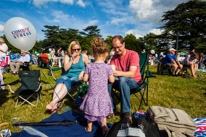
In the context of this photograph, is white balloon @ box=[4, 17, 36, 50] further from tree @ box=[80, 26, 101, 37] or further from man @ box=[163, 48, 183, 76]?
tree @ box=[80, 26, 101, 37]

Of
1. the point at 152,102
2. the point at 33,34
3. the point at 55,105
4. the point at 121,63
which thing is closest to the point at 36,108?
the point at 55,105

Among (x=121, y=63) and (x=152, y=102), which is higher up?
(x=121, y=63)

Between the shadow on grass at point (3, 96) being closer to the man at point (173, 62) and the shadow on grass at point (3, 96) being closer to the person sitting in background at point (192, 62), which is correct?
the man at point (173, 62)

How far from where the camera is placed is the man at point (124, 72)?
2.22 metres

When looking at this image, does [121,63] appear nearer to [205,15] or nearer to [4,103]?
[4,103]

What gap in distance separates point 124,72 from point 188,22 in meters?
29.9

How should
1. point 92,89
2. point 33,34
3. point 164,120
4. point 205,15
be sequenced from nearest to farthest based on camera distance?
point 164,120, point 92,89, point 33,34, point 205,15

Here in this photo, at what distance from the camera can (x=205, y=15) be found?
845 inches

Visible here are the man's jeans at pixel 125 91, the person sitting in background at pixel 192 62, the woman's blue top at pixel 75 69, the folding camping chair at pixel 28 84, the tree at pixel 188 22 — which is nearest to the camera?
the man's jeans at pixel 125 91

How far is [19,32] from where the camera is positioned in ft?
12.8

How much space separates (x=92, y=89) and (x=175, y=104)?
8.20 ft

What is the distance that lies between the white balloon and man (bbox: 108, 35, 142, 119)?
321 cm

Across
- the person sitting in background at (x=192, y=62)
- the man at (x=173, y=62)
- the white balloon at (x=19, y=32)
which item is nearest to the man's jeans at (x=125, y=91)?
the white balloon at (x=19, y=32)

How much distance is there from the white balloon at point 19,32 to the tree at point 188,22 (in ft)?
79.2
